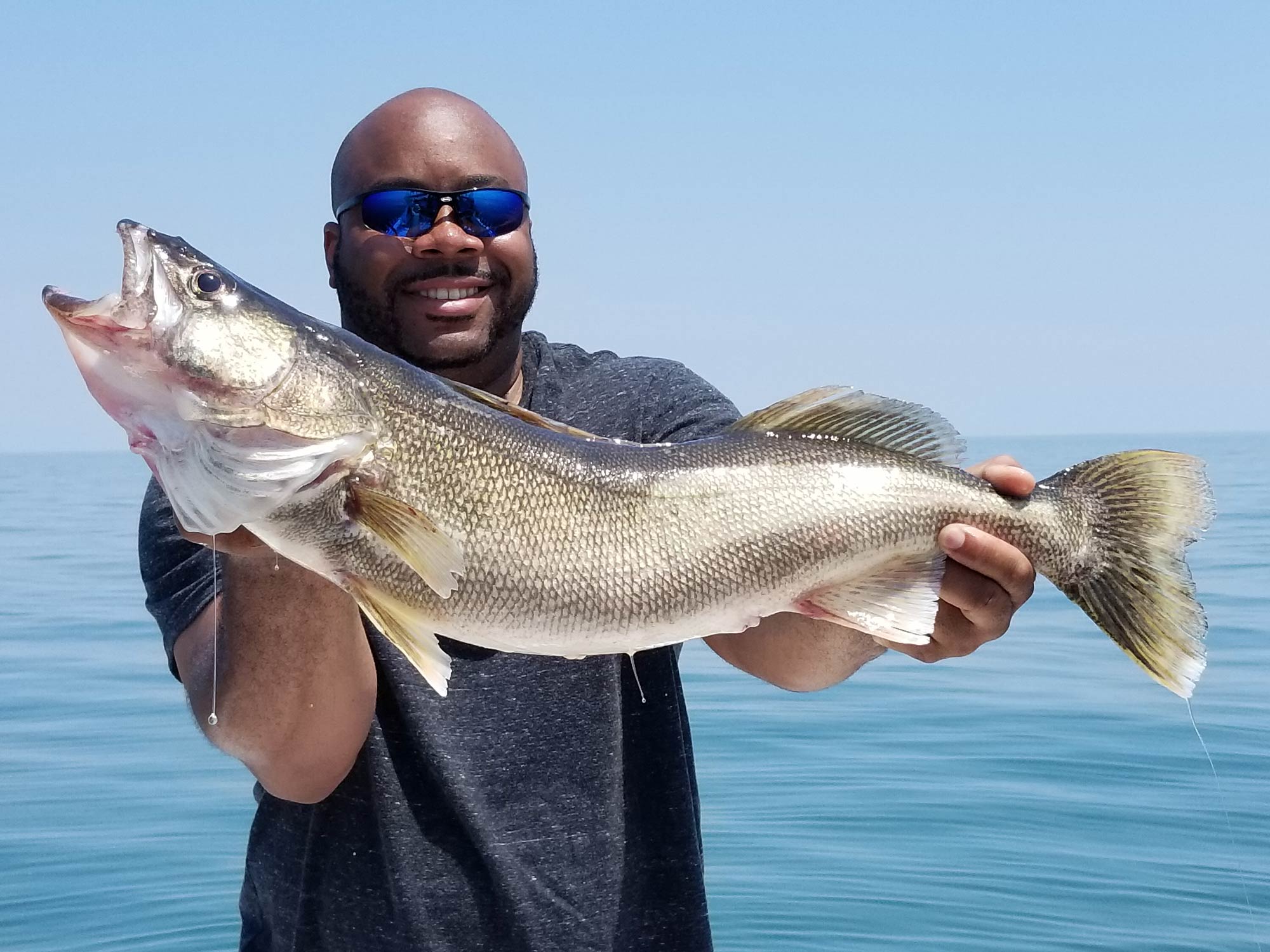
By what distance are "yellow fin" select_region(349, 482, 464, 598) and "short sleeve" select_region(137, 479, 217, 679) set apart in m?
0.76

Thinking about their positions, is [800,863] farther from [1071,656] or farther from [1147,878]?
[1071,656]

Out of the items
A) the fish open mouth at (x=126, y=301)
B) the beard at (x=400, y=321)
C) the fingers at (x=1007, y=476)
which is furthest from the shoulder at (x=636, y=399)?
the fish open mouth at (x=126, y=301)

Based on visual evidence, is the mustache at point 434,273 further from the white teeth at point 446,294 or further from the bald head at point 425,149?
the bald head at point 425,149

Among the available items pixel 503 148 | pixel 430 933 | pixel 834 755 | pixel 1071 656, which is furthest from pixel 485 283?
pixel 1071 656

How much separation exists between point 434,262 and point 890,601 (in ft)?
5.13

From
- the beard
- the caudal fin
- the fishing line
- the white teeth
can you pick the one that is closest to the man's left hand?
the caudal fin

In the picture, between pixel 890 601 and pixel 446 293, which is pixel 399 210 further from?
pixel 890 601

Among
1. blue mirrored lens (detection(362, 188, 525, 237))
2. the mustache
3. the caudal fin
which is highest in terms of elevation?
blue mirrored lens (detection(362, 188, 525, 237))

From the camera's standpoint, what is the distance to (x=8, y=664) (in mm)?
10430

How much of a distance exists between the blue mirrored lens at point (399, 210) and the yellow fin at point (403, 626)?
54.8 inches

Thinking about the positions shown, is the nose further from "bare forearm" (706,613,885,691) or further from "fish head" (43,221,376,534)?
"bare forearm" (706,613,885,691)

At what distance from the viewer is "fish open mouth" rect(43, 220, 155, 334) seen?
2.26 metres

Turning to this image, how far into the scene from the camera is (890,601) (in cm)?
275

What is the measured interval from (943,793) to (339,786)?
4.91 m
